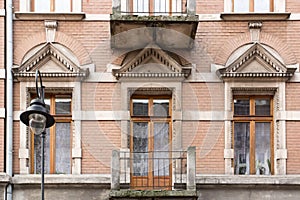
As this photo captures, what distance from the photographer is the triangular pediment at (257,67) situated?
44.7 feet

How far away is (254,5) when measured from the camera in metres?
14.1

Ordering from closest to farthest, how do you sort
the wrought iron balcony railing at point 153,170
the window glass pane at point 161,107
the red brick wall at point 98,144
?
the wrought iron balcony railing at point 153,170
the red brick wall at point 98,144
the window glass pane at point 161,107

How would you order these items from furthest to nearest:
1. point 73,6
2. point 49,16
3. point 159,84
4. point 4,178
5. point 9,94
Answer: point 73,6, point 49,16, point 159,84, point 9,94, point 4,178

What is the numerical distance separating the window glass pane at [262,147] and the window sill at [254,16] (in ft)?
7.03

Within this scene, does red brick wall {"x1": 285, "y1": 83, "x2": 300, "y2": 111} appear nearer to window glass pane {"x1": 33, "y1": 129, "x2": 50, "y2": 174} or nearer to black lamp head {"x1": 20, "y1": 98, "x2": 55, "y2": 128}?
window glass pane {"x1": 33, "y1": 129, "x2": 50, "y2": 174}

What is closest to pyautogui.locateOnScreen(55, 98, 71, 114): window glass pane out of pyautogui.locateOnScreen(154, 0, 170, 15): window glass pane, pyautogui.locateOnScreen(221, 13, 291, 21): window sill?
pyautogui.locateOnScreen(154, 0, 170, 15): window glass pane

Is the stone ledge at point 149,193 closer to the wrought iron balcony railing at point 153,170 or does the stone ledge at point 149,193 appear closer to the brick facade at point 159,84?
the wrought iron balcony railing at point 153,170

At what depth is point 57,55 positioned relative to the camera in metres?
13.7

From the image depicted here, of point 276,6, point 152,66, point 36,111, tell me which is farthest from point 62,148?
point 276,6

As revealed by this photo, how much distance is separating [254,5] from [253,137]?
2740mm

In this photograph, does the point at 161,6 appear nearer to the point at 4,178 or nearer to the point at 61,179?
the point at 61,179

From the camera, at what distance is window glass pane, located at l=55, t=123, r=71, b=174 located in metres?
13.8

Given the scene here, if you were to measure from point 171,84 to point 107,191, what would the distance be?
2495mm

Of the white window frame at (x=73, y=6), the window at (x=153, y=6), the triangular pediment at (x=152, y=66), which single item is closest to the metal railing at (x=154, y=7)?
the window at (x=153, y=6)
